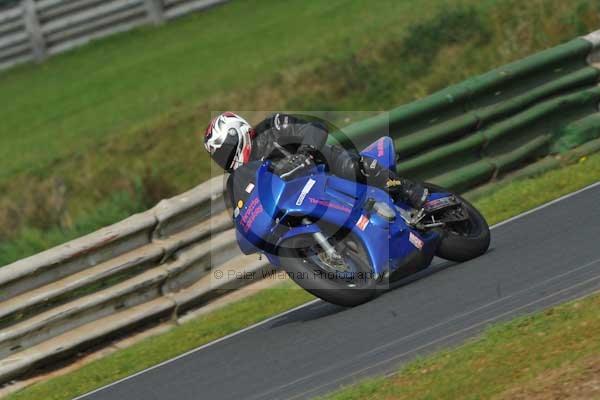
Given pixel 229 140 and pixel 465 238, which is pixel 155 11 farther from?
pixel 465 238

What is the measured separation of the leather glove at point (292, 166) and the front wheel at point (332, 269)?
1.42ft

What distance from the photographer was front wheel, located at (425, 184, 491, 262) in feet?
27.1

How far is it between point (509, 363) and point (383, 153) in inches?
119

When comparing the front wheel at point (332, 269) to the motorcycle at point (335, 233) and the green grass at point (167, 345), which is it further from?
the green grass at point (167, 345)

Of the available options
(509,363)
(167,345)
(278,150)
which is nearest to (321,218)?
(278,150)

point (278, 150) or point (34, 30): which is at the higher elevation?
point (34, 30)

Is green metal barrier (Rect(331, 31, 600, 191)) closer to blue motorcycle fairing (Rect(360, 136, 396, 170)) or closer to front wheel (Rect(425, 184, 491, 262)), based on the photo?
blue motorcycle fairing (Rect(360, 136, 396, 170))

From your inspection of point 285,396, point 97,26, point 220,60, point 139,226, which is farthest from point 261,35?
point 285,396

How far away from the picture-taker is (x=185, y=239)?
32.6 feet

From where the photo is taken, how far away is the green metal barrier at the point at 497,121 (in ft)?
35.2

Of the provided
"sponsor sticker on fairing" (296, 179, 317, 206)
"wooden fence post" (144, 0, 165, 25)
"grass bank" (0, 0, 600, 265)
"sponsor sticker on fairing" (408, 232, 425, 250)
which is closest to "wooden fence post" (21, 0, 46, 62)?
"grass bank" (0, 0, 600, 265)

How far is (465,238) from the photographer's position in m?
8.30

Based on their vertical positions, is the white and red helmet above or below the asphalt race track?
above

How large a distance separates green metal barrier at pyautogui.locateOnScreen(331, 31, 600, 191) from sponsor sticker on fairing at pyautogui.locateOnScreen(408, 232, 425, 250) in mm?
2509
